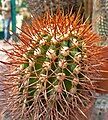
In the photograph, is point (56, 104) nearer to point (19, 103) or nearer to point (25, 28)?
point (19, 103)

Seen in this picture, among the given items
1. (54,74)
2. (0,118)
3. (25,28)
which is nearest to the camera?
(54,74)

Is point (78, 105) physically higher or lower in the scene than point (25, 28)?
lower

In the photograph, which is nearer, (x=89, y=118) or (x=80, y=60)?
(x=80, y=60)

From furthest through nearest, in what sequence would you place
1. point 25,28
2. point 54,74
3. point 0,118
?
point 0,118 → point 25,28 → point 54,74

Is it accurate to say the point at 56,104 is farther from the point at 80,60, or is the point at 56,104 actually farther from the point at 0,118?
the point at 0,118

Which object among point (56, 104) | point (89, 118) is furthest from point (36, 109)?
point (89, 118)

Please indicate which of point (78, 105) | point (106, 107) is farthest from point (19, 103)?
point (106, 107)

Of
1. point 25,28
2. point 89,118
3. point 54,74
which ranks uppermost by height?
point 25,28
